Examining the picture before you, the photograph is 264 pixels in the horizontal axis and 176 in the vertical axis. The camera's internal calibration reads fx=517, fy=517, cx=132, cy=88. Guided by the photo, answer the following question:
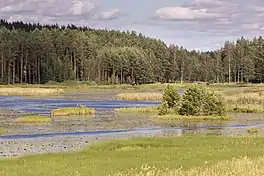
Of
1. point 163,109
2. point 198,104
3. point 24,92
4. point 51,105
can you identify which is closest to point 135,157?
point 198,104

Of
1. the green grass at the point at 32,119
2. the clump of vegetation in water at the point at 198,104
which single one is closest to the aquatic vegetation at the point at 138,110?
the clump of vegetation in water at the point at 198,104

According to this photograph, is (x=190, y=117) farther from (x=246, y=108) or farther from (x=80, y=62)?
(x=80, y=62)

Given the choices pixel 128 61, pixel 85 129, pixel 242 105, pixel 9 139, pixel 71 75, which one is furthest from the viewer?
pixel 128 61

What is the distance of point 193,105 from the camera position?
65875 mm

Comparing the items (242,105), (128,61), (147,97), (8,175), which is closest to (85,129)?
(8,175)

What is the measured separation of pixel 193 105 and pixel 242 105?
1648cm

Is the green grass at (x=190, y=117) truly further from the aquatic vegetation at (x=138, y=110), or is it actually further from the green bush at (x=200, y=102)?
the aquatic vegetation at (x=138, y=110)

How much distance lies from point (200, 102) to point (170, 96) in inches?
231

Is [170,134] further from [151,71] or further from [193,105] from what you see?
[151,71]

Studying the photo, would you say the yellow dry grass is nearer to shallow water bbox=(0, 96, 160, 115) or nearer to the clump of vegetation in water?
the clump of vegetation in water

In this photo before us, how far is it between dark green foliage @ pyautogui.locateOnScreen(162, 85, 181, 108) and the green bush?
3.64 meters

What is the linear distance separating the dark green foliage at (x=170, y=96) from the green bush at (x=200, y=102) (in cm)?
364

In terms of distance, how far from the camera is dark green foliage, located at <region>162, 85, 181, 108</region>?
Answer: 230ft

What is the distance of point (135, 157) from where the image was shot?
96.3 ft
